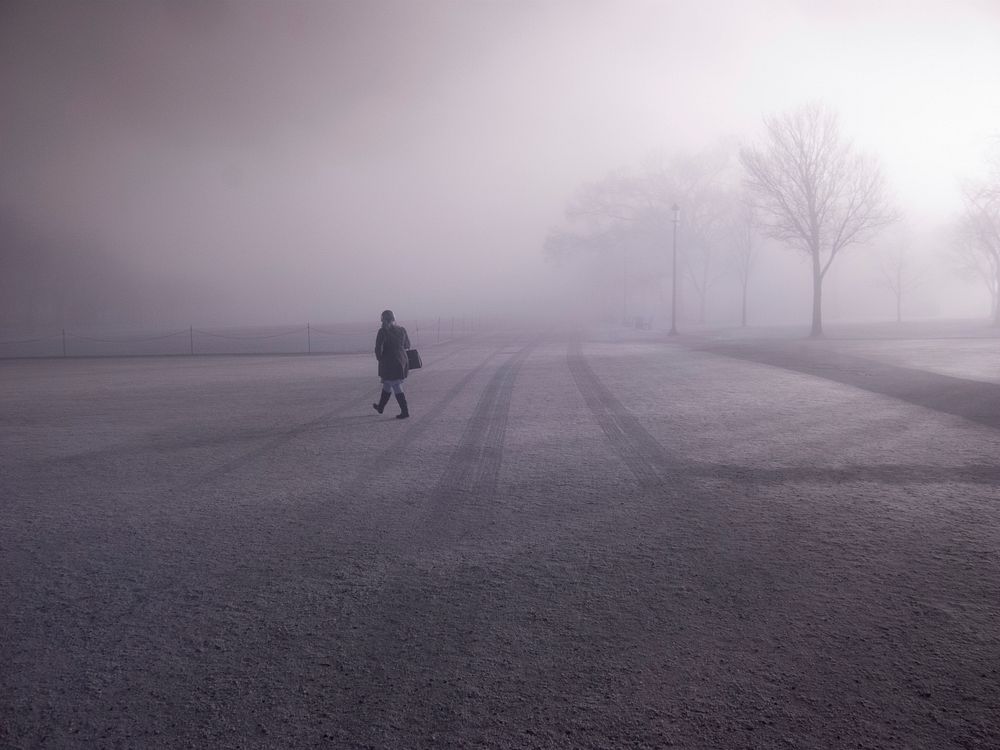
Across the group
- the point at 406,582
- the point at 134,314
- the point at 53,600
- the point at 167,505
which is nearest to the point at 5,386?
the point at 167,505

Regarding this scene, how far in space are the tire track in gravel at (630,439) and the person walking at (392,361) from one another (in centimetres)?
335

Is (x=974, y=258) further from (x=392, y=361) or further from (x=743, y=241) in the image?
(x=392, y=361)

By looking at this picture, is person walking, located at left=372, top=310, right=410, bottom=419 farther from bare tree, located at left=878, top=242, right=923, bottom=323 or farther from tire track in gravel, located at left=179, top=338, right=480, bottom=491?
bare tree, located at left=878, top=242, right=923, bottom=323

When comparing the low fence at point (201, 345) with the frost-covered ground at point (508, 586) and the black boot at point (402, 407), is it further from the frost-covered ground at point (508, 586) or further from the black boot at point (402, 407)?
the frost-covered ground at point (508, 586)

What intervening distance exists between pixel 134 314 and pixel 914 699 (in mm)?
112352

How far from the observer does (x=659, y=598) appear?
3.96 m

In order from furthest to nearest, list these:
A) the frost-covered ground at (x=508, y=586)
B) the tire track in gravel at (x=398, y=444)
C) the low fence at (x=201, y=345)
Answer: the low fence at (x=201, y=345) < the tire track in gravel at (x=398, y=444) < the frost-covered ground at (x=508, y=586)

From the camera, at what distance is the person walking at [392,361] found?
36.1 feet

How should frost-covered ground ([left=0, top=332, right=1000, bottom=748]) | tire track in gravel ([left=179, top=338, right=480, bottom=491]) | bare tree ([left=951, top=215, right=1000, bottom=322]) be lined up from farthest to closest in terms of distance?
bare tree ([left=951, top=215, right=1000, bottom=322]) < tire track in gravel ([left=179, top=338, right=480, bottom=491]) < frost-covered ground ([left=0, top=332, right=1000, bottom=748])

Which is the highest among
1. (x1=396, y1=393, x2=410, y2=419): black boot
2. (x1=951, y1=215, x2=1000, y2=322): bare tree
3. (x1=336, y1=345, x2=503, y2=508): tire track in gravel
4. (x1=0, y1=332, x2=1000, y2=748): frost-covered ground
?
(x1=951, y1=215, x2=1000, y2=322): bare tree

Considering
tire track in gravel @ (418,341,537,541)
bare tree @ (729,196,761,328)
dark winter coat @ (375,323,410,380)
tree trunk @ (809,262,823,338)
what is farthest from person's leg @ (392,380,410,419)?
bare tree @ (729,196,761,328)

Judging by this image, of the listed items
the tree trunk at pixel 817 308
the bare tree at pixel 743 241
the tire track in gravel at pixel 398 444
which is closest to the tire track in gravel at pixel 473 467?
the tire track in gravel at pixel 398 444

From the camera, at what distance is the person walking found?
10992mm

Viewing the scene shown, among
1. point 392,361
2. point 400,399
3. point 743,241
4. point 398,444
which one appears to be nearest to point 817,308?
point 743,241
